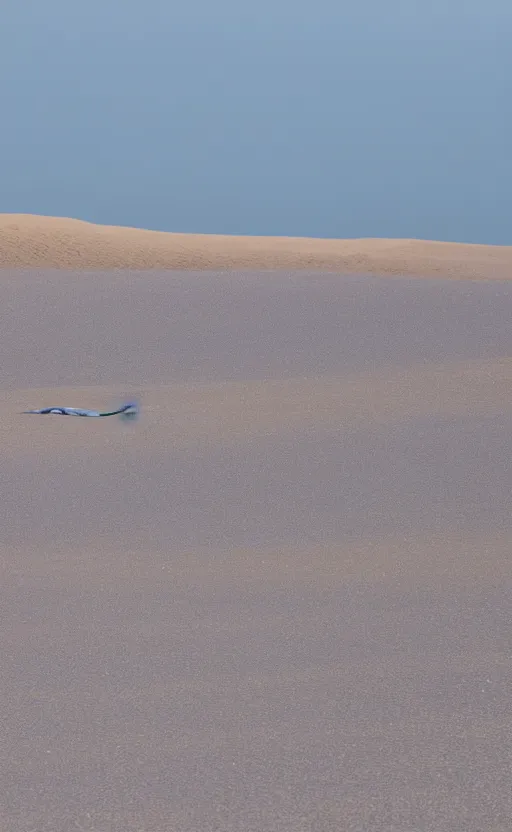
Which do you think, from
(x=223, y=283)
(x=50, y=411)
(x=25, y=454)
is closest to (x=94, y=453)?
(x=25, y=454)

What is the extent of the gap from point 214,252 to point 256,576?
863 centimetres

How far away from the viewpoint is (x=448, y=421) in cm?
505

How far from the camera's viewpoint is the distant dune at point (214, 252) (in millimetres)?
10216

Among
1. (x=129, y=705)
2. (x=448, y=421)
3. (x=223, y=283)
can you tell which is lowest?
(x=129, y=705)

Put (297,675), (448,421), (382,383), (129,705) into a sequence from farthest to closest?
(382,383) < (448,421) < (297,675) < (129,705)

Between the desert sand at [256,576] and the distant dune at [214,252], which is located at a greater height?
the distant dune at [214,252]

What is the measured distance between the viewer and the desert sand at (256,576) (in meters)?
2.17

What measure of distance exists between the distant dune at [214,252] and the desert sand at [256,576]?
3.00m

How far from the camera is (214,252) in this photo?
38.3ft

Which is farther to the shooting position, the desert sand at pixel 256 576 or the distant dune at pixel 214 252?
the distant dune at pixel 214 252

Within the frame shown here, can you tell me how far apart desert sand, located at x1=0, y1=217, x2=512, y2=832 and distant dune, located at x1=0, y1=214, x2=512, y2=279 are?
2999 mm

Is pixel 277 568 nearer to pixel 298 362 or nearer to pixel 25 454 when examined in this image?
pixel 25 454

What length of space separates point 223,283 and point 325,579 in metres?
5.25

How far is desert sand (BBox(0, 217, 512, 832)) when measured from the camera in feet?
7.13
